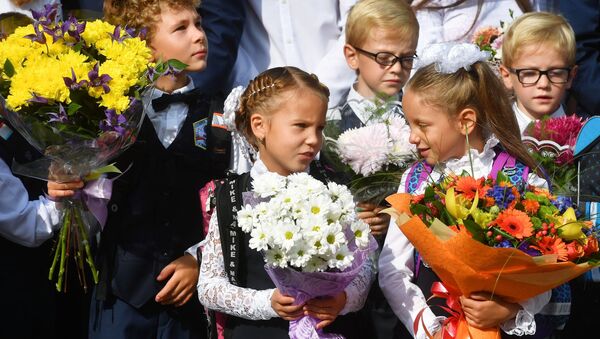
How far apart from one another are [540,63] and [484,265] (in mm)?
2070

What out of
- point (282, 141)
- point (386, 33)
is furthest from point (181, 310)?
point (386, 33)

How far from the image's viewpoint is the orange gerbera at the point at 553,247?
11.3 ft

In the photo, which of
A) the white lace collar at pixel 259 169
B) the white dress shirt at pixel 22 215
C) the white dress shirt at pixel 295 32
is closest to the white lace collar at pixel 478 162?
the white lace collar at pixel 259 169

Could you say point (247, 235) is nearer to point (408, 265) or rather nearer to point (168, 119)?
point (408, 265)

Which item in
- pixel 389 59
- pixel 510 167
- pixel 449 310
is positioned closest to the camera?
pixel 449 310

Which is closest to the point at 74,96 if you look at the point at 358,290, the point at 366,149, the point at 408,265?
the point at 366,149

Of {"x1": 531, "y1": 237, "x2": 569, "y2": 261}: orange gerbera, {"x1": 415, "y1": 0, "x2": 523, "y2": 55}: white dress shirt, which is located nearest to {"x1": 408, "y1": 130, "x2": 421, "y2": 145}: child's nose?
{"x1": 531, "y1": 237, "x2": 569, "y2": 261}: orange gerbera

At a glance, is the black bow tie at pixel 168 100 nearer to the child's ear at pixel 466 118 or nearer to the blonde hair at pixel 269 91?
the blonde hair at pixel 269 91

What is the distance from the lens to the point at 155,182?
185 inches

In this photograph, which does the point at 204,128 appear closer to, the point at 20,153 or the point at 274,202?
the point at 20,153

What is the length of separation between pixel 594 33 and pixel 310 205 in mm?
3125

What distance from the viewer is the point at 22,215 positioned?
14.8 feet

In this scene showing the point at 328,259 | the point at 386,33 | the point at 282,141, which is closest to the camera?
the point at 328,259

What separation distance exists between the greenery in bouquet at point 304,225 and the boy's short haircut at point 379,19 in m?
1.85
